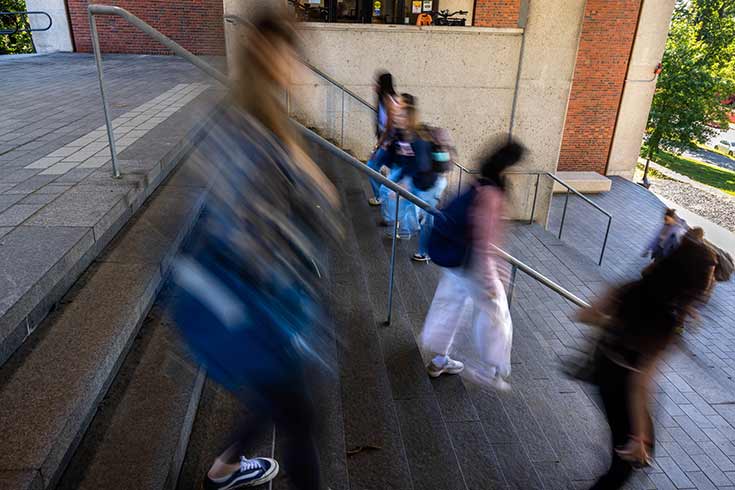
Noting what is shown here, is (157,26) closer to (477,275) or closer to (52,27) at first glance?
(52,27)

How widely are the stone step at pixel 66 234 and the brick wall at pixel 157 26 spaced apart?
9062 mm

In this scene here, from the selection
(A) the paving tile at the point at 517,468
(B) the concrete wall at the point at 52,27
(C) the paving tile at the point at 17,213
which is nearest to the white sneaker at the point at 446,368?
(A) the paving tile at the point at 517,468

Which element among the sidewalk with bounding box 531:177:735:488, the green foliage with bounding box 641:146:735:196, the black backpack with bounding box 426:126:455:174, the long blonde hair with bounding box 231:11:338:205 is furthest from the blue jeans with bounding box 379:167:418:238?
the green foliage with bounding box 641:146:735:196

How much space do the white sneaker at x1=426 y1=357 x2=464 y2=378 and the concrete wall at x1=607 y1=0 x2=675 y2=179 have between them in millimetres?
13102

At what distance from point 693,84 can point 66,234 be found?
19.1 m

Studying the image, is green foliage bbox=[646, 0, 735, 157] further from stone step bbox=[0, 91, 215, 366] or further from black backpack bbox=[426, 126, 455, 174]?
stone step bbox=[0, 91, 215, 366]

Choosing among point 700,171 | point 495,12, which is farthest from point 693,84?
point 495,12

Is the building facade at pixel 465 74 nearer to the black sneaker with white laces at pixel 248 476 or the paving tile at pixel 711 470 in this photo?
the black sneaker with white laces at pixel 248 476

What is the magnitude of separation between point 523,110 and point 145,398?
267 inches

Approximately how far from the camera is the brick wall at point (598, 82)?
1326cm

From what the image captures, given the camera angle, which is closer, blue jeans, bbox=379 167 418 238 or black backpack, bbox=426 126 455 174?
black backpack, bbox=426 126 455 174

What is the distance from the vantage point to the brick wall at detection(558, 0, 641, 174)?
1326cm

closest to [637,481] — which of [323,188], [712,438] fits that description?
[712,438]

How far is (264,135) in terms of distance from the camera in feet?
5.17
